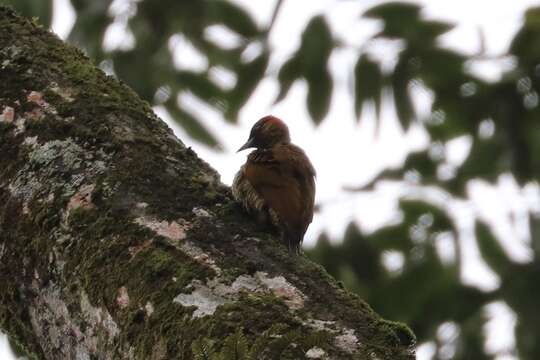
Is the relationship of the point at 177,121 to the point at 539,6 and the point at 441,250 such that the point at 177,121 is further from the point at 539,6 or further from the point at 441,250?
the point at 539,6

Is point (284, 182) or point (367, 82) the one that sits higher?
point (367, 82)

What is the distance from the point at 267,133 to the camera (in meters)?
4.58

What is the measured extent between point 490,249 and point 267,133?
1.14 meters

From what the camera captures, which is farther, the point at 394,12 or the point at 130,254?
the point at 394,12

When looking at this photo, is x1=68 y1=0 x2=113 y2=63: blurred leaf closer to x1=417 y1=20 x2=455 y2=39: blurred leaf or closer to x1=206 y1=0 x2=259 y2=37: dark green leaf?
x1=206 y1=0 x2=259 y2=37: dark green leaf

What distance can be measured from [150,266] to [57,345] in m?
0.29

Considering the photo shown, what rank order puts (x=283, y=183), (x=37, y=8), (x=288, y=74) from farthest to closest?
(x=288, y=74) → (x=37, y=8) → (x=283, y=183)

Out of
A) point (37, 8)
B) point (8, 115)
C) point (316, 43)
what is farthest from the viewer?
point (316, 43)

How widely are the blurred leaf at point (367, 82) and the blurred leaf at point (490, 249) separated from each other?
735mm

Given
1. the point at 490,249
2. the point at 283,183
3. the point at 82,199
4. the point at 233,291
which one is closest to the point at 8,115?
the point at 82,199

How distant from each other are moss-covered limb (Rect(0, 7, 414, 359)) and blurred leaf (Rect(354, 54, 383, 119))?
1.60 m

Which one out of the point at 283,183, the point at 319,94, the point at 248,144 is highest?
the point at 319,94

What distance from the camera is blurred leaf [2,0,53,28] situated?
3877 millimetres

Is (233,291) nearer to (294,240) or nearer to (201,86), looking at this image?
(294,240)
